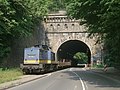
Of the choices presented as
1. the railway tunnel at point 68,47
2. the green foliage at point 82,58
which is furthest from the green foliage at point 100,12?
the green foliage at point 82,58

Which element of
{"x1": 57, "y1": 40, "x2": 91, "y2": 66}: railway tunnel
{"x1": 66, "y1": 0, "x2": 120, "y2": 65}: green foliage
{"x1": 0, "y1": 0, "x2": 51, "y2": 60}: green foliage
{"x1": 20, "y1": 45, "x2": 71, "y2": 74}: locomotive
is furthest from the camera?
{"x1": 57, "y1": 40, "x2": 91, "y2": 66}: railway tunnel

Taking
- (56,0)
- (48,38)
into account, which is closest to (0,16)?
(48,38)

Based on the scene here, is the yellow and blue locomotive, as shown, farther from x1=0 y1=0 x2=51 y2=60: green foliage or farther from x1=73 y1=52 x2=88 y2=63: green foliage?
x1=73 y1=52 x2=88 y2=63: green foliage

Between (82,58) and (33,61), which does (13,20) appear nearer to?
(33,61)

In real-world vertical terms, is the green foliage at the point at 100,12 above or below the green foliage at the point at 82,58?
below

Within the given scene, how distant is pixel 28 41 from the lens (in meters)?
58.8

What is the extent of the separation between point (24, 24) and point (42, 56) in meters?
4.87

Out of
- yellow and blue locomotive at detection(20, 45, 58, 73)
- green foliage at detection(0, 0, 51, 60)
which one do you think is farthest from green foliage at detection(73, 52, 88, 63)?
yellow and blue locomotive at detection(20, 45, 58, 73)

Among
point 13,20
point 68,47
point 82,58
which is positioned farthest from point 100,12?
point 82,58

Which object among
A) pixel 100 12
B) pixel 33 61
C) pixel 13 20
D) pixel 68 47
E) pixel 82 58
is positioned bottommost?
pixel 33 61

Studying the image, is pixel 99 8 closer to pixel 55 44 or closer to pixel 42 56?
pixel 42 56

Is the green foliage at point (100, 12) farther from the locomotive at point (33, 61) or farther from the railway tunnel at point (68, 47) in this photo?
the railway tunnel at point (68, 47)

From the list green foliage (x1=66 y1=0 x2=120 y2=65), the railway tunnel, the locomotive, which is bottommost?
the locomotive

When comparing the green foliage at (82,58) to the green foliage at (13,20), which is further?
the green foliage at (82,58)
